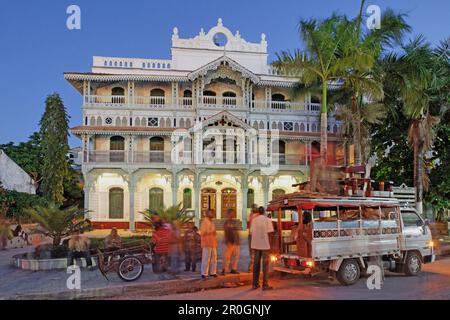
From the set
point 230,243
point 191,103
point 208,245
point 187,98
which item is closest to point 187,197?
point 191,103

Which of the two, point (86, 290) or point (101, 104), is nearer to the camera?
point (86, 290)

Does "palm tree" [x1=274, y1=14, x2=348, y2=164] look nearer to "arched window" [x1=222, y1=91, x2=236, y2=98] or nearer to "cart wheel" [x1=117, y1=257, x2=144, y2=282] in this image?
"cart wheel" [x1=117, y1=257, x2=144, y2=282]

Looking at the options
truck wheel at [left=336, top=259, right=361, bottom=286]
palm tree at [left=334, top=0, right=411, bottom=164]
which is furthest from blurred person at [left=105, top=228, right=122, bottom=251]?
palm tree at [left=334, top=0, right=411, bottom=164]

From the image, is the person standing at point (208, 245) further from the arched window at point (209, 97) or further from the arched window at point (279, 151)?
the arched window at point (209, 97)

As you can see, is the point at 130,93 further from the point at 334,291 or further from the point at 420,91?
the point at 334,291

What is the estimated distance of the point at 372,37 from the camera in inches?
707

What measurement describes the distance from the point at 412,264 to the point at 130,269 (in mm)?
7527

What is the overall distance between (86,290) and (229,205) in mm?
20620

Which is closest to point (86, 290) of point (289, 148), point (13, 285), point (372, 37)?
point (13, 285)

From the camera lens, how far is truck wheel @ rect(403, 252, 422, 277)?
1098cm

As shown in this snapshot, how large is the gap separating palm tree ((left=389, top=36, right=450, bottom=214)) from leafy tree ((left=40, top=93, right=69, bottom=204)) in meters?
22.7

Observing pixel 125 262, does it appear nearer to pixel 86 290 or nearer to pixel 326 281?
pixel 86 290

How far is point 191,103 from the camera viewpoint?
28.8 m

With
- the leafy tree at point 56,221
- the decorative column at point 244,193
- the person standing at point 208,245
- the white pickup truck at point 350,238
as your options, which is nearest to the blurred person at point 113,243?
the leafy tree at point 56,221
